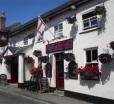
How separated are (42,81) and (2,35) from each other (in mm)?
10317

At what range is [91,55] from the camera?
1599cm

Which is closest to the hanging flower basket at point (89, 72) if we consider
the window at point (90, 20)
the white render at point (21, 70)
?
the window at point (90, 20)

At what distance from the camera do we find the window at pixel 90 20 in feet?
52.1

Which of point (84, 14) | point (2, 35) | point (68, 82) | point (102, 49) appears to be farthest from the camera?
point (2, 35)

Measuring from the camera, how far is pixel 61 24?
19281mm

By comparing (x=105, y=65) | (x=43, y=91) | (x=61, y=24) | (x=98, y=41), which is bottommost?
(x=43, y=91)

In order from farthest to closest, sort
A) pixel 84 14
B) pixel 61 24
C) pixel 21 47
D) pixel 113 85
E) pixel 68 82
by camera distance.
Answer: pixel 21 47, pixel 61 24, pixel 68 82, pixel 84 14, pixel 113 85

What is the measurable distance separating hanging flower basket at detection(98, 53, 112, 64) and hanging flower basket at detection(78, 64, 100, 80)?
0.76 metres

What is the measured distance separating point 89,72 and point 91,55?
1035 mm

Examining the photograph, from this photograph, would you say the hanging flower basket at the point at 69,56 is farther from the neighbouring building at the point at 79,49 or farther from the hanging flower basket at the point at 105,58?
the hanging flower basket at the point at 105,58

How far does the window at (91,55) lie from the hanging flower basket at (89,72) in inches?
12.6

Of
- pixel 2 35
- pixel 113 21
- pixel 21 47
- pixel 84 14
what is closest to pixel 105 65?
pixel 113 21

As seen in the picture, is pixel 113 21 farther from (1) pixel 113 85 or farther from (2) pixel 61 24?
(2) pixel 61 24

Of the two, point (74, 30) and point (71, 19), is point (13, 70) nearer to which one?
point (74, 30)
